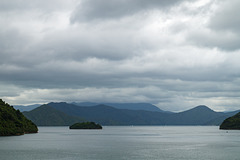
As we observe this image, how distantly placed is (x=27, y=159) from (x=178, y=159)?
56443mm

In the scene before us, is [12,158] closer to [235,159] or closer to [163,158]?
[163,158]

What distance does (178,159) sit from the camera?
118500mm

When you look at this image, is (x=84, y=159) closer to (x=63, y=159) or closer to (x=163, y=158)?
(x=63, y=159)

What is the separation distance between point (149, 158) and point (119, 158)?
1148 centimetres

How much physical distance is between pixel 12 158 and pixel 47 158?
13.0 metres

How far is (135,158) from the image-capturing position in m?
121

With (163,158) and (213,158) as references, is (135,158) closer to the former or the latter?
(163,158)

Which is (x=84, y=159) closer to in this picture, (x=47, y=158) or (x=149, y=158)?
(x=47, y=158)

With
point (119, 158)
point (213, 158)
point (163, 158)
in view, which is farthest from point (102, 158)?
point (213, 158)

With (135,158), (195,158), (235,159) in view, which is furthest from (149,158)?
(235,159)

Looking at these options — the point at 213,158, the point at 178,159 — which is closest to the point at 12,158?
the point at 178,159

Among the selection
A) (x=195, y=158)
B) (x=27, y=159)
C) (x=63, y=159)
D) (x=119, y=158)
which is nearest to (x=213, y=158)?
(x=195, y=158)

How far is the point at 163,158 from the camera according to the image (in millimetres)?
121500

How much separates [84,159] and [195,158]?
1677 inches
